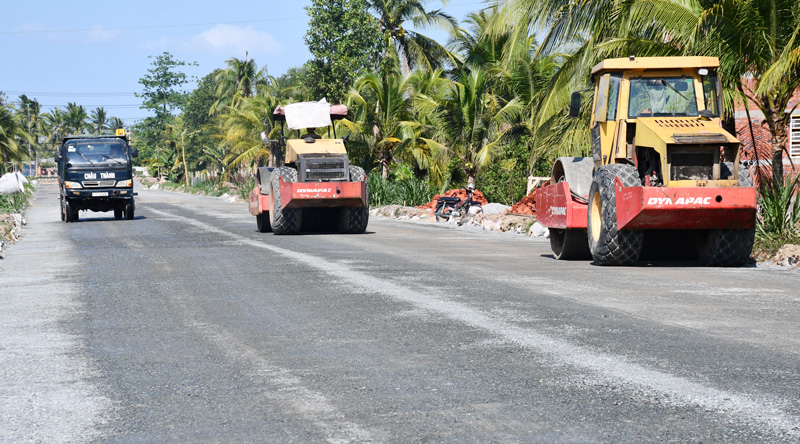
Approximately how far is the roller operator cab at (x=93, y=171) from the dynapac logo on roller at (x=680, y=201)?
19.6 m

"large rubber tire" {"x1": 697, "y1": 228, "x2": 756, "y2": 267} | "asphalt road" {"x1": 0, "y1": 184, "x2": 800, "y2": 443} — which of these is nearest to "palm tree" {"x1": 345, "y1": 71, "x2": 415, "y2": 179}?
"large rubber tire" {"x1": 697, "y1": 228, "x2": 756, "y2": 267}

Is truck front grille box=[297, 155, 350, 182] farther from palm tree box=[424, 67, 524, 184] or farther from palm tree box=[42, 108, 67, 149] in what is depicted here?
palm tree box=[42, 108, 67, 149]

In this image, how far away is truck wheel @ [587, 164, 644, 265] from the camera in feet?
37.6

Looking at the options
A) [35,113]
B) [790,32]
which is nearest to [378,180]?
[790,32]

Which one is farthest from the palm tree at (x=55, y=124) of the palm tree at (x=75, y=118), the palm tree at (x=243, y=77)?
the palm tree at (x=243, y=77)

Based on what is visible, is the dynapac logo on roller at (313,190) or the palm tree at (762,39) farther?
the dynapac logo on roller at (313,190)

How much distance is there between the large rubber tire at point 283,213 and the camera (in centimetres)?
1938

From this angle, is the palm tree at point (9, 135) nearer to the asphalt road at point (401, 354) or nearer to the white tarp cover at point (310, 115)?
the white tarp cover at point (310, 115)

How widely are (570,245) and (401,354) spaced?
25.2ft

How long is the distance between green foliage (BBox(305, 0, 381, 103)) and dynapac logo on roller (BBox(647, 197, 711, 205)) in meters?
30.8

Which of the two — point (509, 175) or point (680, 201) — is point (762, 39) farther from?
point (509, 175)

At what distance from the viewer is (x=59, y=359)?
6.10m

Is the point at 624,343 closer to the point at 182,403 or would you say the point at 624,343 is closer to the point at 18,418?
the point at 182,403

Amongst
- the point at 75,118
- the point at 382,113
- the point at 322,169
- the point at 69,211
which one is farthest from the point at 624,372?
the point at 75,118
